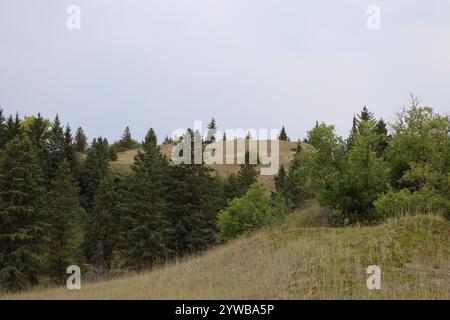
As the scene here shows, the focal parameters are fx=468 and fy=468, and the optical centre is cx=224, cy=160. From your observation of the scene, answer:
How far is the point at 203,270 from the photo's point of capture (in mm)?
17297

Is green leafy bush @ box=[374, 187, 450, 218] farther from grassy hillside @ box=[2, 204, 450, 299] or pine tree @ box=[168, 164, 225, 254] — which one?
pine tree @ box=[168, 164, 225, 254]

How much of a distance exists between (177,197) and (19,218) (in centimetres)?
1548

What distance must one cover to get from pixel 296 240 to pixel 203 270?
12.1 feet

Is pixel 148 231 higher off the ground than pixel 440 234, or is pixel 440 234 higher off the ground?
pixel 440 234

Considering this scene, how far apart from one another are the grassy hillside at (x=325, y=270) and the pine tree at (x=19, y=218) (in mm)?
21876

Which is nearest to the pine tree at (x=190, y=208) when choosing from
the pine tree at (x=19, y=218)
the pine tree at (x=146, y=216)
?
the pine tree at (x=146, y=216)

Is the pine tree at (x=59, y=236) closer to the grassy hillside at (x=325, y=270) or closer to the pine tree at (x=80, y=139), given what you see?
the grassy hillside at (x=325, y=270)

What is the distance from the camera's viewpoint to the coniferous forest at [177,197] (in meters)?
24.9

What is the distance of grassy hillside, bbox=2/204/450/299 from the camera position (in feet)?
38.6

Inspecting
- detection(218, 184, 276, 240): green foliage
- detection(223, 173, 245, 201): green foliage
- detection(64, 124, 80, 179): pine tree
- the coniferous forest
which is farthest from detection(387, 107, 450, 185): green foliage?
detection(64, 124, 80, 179): pine tree

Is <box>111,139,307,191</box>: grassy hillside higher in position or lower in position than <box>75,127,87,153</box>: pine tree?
lower

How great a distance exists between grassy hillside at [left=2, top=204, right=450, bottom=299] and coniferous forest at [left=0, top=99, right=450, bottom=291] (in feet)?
15.3
